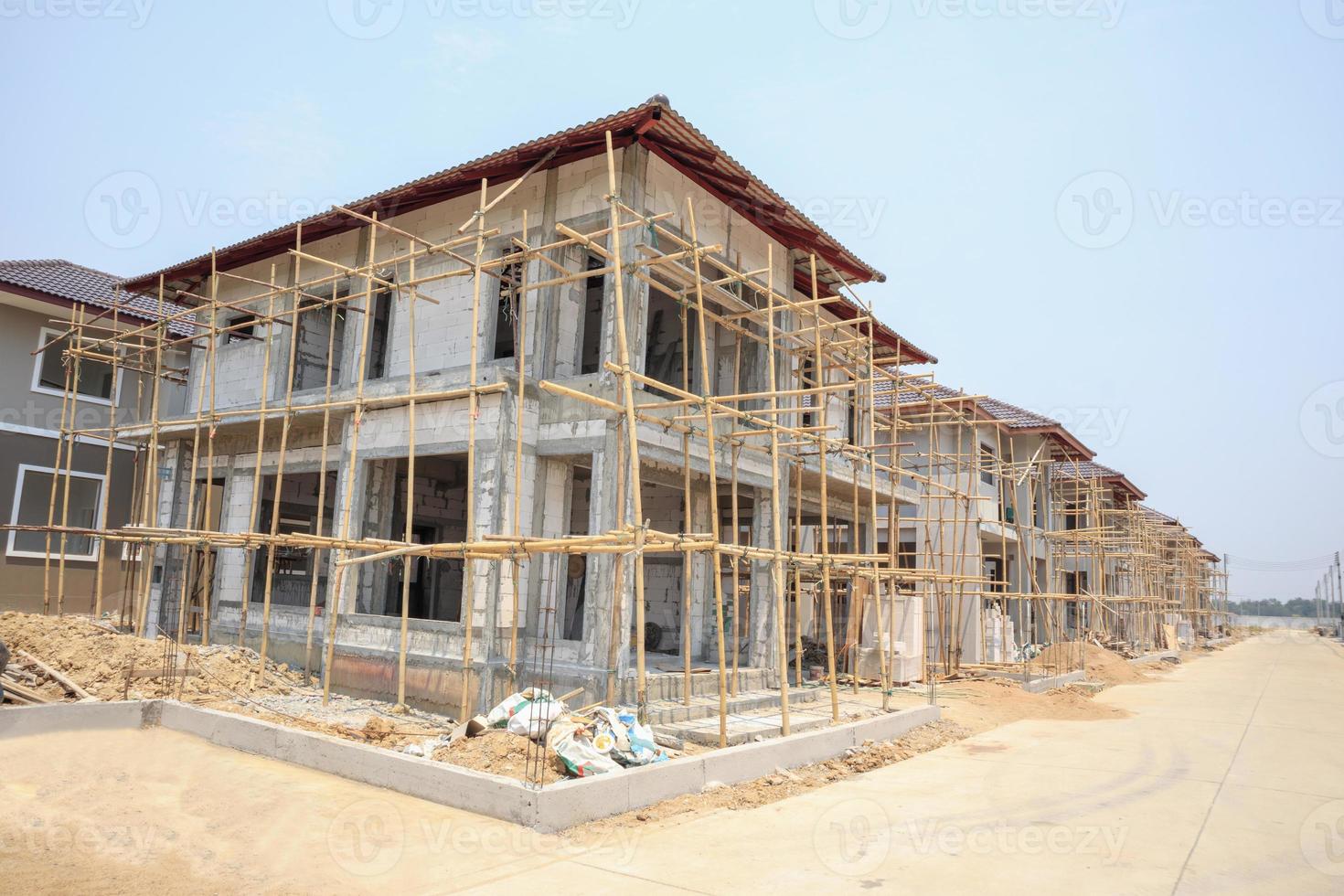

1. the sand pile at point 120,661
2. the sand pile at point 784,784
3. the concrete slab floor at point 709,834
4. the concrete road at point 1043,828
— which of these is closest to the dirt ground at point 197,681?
the sand pile at point 120,661

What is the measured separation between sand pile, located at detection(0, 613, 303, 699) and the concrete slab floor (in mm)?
1927

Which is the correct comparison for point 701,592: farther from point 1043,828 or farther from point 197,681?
point 1043,828

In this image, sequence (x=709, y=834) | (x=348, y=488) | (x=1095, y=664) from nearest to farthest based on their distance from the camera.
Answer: (x=709, y=834) → (x=348, y=488) → (x=1095, y=664)

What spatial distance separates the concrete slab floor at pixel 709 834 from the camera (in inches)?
204

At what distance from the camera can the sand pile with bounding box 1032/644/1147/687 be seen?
20641 millimetres

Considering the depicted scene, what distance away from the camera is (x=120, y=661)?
11.0 m

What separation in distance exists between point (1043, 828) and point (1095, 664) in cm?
1745

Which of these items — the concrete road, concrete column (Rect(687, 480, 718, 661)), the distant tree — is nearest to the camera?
the concrete road

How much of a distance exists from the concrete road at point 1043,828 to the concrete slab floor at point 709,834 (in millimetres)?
25

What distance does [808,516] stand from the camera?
64.1ft

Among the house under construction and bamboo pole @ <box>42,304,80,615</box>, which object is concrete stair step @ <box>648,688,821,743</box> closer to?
the house under construction

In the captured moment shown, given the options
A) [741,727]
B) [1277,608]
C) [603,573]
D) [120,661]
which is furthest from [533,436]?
[1277,608]

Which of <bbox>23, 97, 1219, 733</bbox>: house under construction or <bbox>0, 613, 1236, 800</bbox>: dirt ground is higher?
<bbox>23, 97, 1219, 733</bbox>: house under construction

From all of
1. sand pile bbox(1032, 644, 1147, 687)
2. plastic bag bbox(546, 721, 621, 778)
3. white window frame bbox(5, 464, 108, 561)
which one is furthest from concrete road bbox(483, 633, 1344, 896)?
white window frame bbox(5, 464, 108, 561)
